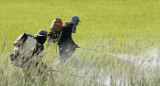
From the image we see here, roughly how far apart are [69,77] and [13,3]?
21.5 m

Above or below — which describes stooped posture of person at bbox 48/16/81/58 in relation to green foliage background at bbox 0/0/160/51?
above

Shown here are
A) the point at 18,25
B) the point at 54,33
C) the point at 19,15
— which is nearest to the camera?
the point at 54,33

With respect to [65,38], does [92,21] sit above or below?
below

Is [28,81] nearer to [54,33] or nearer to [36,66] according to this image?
[36,66]

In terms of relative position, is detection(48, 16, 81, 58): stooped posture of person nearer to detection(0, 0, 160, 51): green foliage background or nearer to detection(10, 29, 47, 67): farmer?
detection(10, 29, 47, 67): farmer

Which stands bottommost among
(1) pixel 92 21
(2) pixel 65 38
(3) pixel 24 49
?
(1) pixel 92 21

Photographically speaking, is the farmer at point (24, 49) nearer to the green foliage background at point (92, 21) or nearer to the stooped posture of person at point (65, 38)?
the stooped posture of person at point (65, 38)

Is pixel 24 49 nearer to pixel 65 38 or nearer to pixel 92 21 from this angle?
pixel 65 38

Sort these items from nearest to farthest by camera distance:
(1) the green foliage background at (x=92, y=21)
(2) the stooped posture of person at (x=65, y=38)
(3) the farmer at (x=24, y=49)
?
1. (3) the farmer at (x=24, y=49)
2. (2) the stooped posture of person at (x=65, y=38)
3. (1) the green foliage background at (x=92, y=21)

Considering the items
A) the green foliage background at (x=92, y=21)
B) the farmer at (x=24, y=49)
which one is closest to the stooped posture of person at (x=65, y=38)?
the farmer at (x=24, y=49)

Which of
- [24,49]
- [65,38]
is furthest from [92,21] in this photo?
[24,49]

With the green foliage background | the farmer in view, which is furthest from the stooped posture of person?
the green foliage background

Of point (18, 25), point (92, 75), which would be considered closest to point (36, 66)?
point (92, 75)

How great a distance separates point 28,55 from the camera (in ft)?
14.0
